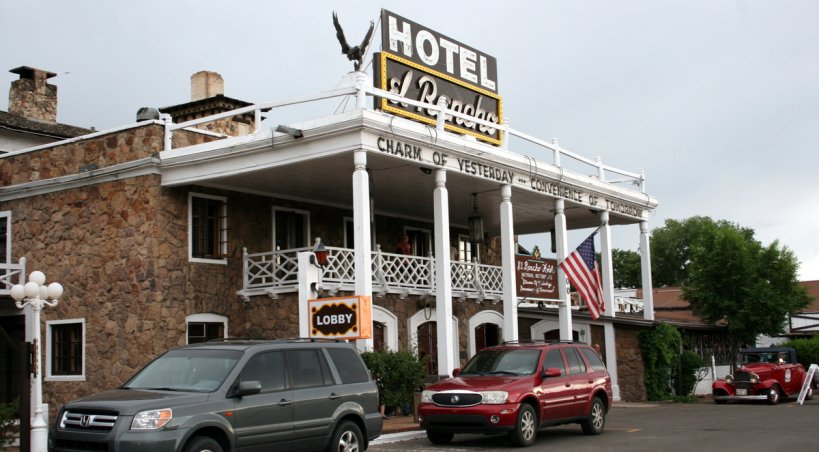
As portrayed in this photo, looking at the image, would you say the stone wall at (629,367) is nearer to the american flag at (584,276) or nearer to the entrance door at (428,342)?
the american flag at (584,276)

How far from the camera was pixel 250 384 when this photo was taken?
34.6 feet

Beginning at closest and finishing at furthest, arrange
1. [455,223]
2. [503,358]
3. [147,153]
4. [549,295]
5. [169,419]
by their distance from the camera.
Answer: [169,419]
[503,358]
[147,153]
[549,295]
[455,223]

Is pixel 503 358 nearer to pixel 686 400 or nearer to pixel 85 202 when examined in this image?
pixel 85 202

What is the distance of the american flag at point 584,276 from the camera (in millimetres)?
23297

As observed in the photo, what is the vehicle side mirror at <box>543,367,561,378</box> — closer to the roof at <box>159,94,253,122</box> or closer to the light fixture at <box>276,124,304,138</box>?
the light fixture at <box>276,124,304,138</box>

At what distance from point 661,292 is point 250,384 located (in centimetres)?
5402

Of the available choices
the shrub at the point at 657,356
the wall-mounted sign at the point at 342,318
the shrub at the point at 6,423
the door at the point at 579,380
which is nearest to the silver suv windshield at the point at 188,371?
the shrub at the point at 6,423

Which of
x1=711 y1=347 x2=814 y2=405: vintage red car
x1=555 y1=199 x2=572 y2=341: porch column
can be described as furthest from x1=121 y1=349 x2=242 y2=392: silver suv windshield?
x1=711 y1=347 x2=814 y2=405: vintage red car

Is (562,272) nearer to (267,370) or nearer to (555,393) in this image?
(555,393)

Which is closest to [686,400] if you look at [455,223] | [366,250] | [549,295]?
[549,295]

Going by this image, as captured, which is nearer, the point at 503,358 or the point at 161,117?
the point at 503,358

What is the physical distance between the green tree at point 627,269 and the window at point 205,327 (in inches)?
2653

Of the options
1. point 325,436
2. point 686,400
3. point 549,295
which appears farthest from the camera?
point 686,400

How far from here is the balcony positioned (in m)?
20.9
